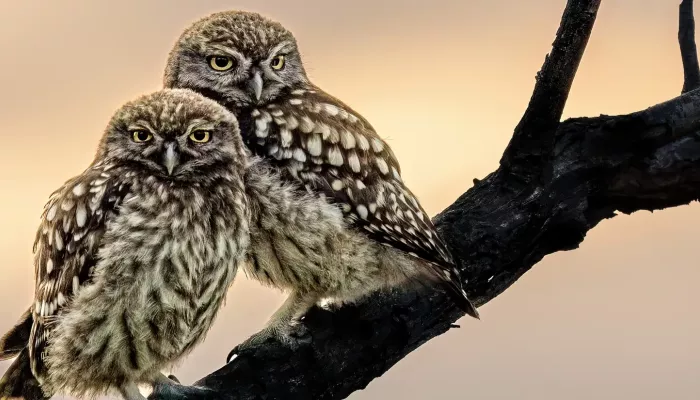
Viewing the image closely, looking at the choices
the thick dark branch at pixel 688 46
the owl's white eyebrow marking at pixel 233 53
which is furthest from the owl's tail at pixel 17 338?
the thick dark branch at pixel 688 46

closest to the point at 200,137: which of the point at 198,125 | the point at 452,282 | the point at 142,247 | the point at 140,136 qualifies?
the point at 198,125

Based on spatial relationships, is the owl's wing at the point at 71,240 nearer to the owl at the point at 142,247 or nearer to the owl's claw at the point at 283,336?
the owl at the point at 142,247

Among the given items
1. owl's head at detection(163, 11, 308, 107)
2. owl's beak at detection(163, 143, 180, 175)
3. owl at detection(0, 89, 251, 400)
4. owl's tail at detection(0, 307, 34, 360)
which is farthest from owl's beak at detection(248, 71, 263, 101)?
owl's tail at detection(0, 307, 34, 360)

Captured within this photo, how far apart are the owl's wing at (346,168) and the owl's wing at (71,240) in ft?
1.59

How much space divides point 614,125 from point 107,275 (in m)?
1.82

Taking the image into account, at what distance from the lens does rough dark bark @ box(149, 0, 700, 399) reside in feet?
12.9

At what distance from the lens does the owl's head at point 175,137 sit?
A: 328 centimetres

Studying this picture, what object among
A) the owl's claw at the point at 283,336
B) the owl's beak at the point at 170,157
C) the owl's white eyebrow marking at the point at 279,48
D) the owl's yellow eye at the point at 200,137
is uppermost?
the owl's white eyebrow marking at the point at 279,48

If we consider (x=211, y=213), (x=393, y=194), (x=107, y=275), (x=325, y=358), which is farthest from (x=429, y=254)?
(x=107, y=275)

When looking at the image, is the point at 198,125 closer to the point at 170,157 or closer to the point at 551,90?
the point at 170,157

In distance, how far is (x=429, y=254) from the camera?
371 centimetres

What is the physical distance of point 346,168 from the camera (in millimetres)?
3719

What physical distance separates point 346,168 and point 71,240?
0.86m

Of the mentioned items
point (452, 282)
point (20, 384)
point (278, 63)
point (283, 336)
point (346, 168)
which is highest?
point (278, 63)
